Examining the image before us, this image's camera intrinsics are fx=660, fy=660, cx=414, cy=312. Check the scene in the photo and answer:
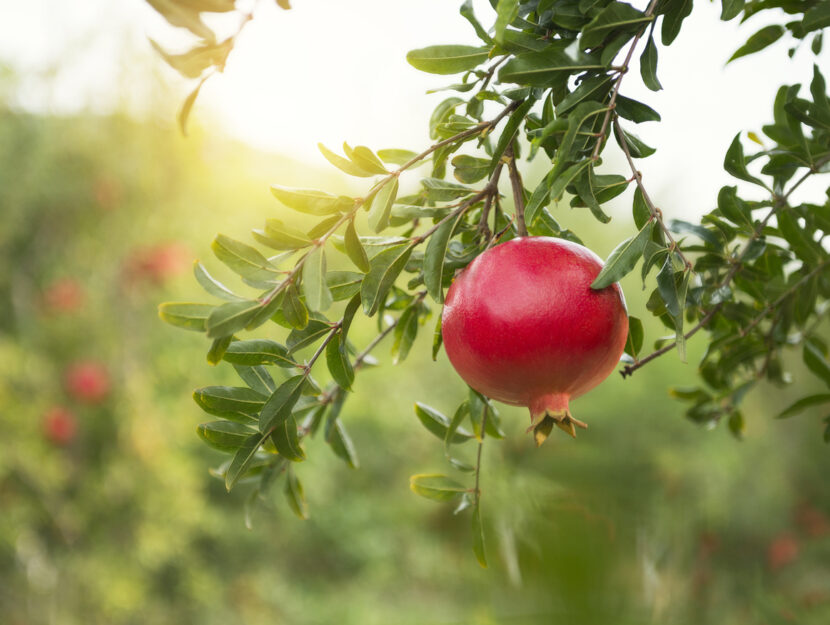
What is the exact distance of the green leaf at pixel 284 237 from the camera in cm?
31

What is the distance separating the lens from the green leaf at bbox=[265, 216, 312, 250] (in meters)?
0.31

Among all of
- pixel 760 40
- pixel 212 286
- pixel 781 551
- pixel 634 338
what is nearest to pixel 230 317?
pixel 212 286

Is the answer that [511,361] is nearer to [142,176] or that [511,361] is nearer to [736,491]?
[142,176]

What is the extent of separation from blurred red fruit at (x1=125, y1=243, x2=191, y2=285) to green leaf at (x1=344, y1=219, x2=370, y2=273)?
265 centimetres

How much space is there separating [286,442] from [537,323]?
Result: 14 centimetres

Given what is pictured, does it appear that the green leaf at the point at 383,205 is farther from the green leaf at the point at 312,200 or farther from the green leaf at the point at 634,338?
the green leaf at the point at 634,338

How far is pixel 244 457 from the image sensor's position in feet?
1.06

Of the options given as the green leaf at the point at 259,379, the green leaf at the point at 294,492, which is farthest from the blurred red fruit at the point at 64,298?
the green leaf at the point at 259,379

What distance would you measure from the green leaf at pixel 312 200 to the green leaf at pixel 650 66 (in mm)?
162

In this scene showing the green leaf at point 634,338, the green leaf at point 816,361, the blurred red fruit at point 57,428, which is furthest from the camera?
the blurred red fruit at point 57,428

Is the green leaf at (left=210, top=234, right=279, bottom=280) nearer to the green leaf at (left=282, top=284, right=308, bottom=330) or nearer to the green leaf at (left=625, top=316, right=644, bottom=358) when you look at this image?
the green leaf at (left=282, top=284, right=308, bottom=330)

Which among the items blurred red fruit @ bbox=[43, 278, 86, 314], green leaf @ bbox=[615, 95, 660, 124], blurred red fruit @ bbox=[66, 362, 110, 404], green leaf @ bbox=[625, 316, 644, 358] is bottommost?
blurred red fruit @ bbox=[66, 362, 110, 404]

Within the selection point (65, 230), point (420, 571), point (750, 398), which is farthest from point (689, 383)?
point (65, 230)

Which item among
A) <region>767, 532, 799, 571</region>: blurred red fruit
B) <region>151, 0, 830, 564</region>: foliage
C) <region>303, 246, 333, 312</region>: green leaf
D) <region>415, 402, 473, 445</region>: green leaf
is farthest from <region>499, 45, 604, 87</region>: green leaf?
<region>767, 532, 799, 571</region>: blurred red fruit
